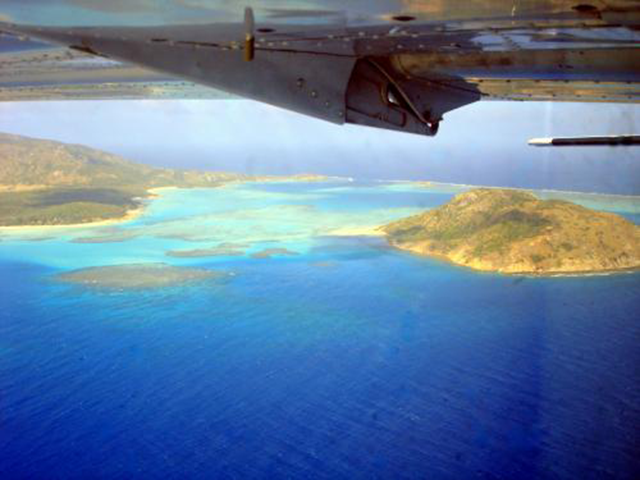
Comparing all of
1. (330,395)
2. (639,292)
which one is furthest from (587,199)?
(330,395)

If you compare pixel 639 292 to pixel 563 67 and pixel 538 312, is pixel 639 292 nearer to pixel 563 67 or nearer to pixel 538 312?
pixel 538 312

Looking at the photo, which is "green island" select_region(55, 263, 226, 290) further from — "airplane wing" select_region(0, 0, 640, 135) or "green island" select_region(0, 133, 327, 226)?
"airplane wing" select_region(0, 0, 640, 135)

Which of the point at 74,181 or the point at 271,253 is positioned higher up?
the point at 74,181

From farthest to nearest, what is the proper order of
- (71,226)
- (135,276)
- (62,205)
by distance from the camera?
(62,205)
(71,226)
(135,276)

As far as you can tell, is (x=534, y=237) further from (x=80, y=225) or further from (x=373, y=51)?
(x=80, y=225)

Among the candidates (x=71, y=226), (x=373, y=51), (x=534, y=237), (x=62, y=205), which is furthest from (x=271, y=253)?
(x=373, y=51)

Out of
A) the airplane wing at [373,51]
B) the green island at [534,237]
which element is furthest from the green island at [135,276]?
the airplane wing at [373,51]

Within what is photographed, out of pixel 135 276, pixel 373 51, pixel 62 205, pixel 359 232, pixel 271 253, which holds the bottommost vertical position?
pixel 135 276
